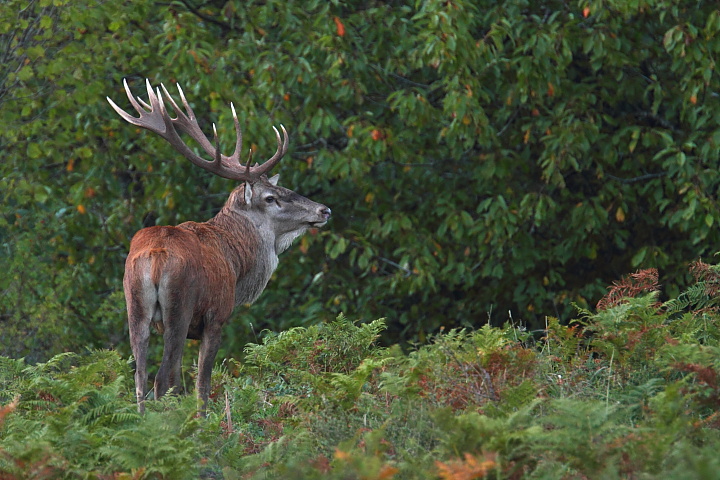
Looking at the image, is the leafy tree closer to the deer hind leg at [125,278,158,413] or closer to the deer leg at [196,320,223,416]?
the deer leg at [196,320,223,416]

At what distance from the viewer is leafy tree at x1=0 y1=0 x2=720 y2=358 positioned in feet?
35.0

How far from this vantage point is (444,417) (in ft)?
14.6

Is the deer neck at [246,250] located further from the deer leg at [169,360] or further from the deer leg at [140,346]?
the deer leg at [140,346]

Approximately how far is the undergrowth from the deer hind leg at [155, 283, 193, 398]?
265mm

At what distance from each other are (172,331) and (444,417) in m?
2.52

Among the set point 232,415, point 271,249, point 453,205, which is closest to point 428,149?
point 453,205

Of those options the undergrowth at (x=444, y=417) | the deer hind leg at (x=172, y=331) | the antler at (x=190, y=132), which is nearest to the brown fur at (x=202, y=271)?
the deer hind leg at (x=172, y=331)

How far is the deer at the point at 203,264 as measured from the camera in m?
6.45

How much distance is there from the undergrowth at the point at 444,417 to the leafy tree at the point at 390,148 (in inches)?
168

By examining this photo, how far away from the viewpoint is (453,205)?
1154 cm

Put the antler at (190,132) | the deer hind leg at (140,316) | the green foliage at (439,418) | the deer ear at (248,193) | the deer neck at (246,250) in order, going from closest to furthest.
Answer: the green foliage at (439,418) < the deer hind leg at (140,316) < the deer neck at (246,250) < the antler at (190,132) < the deer ear at (248,193)

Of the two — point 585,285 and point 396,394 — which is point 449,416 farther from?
point 585,285

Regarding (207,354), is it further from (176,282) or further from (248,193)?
(248,193)

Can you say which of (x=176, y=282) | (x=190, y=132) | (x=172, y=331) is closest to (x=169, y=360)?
(x=172, y=331)
